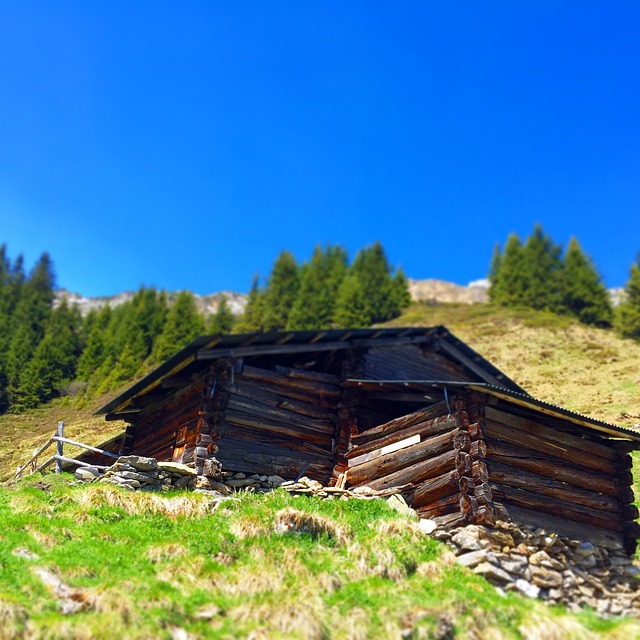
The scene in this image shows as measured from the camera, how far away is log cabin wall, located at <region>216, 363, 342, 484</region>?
53.6 ft

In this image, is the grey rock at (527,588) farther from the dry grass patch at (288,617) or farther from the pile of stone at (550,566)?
the dry grass patch at (288,617)

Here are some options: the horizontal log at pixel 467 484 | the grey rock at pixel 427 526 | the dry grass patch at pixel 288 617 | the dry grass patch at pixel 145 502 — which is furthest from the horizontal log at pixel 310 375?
the dry grass patch at pixel 288 617

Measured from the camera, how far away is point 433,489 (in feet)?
46.1

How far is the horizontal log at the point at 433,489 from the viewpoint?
13.8 meters

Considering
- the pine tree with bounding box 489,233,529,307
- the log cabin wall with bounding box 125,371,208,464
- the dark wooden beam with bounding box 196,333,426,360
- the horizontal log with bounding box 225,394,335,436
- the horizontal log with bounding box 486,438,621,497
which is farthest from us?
the pine tree with bounding box 489,233,529,307

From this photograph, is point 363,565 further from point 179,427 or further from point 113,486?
point 179,427

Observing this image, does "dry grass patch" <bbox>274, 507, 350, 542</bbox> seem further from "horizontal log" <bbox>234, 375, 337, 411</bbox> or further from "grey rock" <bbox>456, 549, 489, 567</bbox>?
"horizontal log" <bbox>234, 375, 337, 411</bbox>

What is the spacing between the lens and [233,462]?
1602 cm

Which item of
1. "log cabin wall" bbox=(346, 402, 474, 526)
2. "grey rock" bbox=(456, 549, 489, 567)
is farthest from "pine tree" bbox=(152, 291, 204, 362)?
"grey rock" bbox=(456, 549, 489, 567)

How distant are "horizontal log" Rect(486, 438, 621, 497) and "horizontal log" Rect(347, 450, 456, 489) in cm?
92

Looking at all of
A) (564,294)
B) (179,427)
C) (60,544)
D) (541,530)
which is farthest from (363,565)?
(564,294)

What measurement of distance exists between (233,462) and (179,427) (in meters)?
2.88

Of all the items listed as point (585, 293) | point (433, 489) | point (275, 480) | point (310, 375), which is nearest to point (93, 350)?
point (310, 375)

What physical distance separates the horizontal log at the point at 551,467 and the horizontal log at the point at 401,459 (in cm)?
106
